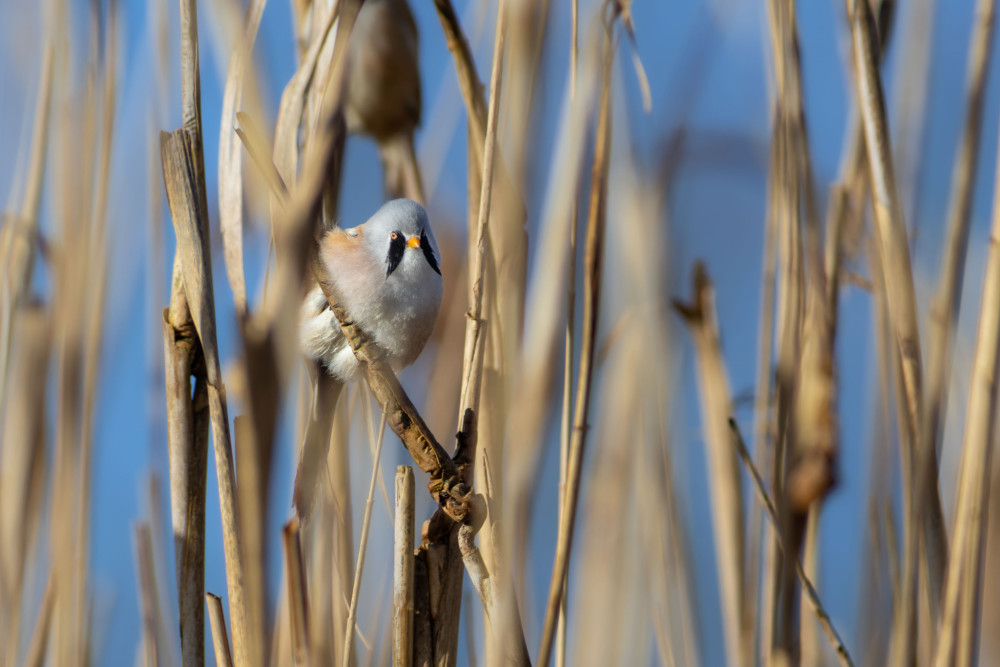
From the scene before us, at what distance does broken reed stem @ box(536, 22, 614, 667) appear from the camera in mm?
764

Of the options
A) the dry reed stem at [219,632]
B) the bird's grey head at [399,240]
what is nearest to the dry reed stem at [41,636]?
the dry reed stem at [219,632]

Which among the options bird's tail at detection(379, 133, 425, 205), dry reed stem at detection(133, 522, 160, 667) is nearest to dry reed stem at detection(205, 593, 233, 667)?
dry reed stem at detection(133, 522, 160, 667)

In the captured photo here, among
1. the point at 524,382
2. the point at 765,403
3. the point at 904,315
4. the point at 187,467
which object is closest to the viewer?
the point at 187,467

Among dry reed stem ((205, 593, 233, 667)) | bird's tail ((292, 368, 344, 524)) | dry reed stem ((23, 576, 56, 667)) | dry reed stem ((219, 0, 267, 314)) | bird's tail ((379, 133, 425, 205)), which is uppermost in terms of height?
bird's tail ((379, 133, 425, 205))

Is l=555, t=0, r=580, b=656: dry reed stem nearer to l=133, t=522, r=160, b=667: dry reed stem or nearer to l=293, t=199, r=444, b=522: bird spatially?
l=293, t=199, r=444, b=522: bird

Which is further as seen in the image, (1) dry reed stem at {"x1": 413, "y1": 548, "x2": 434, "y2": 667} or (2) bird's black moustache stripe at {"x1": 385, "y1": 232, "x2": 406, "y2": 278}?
(2) bird's black moustache stripe at {"x1": 385, "y1": 232, "x2": 406, "y2": 278}

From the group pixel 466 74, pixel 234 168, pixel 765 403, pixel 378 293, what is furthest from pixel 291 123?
pixel 765 403

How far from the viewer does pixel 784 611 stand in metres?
0.85

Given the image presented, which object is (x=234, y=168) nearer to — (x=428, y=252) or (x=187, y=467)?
(x=187, y=467)

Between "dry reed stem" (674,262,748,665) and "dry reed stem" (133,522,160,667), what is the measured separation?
2.32ft

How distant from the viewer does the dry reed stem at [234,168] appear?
2.51 ft

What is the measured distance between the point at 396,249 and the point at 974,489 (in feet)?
2.59

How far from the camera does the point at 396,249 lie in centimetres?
118

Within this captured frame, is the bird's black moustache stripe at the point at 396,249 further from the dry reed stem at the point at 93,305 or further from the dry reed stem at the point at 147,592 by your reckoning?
the dry reed stem at the point at 147,592
